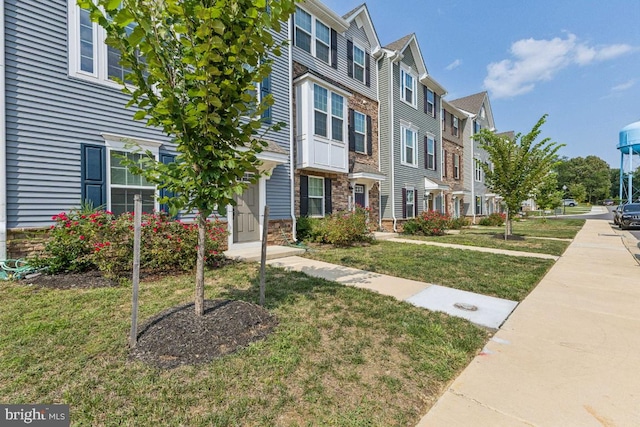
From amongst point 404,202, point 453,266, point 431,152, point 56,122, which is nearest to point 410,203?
point 404,202

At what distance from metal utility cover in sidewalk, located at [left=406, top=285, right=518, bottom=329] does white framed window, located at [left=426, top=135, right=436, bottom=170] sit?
14437mm

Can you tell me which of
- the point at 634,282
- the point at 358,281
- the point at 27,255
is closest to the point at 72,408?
the point at 358,281

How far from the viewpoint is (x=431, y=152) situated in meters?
18.3

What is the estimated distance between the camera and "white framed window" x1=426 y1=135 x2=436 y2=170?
18.0 m

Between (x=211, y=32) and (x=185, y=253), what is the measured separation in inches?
179

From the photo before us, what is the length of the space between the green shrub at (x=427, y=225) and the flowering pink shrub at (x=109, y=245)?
36.1 feet

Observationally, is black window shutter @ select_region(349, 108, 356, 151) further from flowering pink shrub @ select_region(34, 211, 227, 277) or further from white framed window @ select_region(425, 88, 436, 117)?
flowering pink shrub @ select_region(34, 211, 227, 277)

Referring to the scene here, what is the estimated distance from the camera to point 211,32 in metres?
2.44

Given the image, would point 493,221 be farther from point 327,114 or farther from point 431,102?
point 327,114

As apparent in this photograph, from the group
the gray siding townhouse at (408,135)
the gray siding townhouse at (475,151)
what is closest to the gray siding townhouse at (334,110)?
the gray siding townhouse at (408,135)

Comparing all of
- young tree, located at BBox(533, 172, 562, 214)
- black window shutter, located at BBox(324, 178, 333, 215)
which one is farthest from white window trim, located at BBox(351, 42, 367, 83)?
young tree, located at BBox(533, 172, 562, 214)

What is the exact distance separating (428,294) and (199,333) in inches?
142

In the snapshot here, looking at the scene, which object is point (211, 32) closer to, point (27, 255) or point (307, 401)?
point (307, 401)

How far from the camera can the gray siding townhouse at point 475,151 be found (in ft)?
76.3
